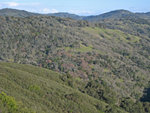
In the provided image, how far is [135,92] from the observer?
288 ft

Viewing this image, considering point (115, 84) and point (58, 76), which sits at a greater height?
point (58, 76)

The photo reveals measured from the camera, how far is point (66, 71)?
93.0m

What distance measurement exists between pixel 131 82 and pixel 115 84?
12105 millimetres

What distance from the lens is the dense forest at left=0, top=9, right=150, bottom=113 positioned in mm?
44625

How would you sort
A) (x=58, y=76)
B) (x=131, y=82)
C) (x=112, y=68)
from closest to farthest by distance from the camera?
1. (x=58, y=76)
2. (x=131, y=82)
3. (x=112, y=68)

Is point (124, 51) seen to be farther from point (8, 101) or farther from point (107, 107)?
point (8, 101)

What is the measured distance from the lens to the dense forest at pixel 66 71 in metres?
44.6

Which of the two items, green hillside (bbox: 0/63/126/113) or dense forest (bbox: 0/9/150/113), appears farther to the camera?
dense forest (bbox: 0/9/150/113)

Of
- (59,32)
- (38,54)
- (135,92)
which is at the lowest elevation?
(135,92)

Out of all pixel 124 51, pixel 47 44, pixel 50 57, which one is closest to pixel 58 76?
pixel 50 57

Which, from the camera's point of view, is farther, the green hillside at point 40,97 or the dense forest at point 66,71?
the dense forest at point 66,71

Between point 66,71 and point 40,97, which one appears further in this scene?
point 66,71

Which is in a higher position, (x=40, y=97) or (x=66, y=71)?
(x=40, y=97)

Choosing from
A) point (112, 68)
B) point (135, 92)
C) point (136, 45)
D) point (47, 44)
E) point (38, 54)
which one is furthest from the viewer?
point (136, 45)
